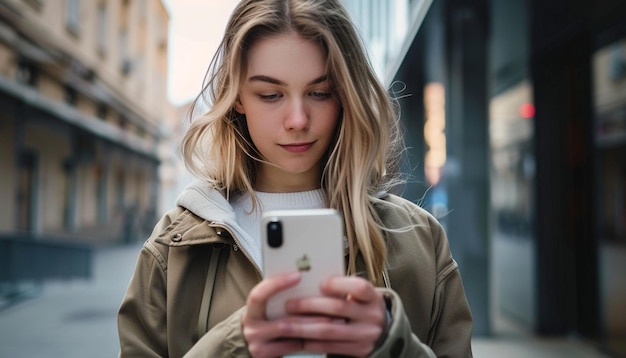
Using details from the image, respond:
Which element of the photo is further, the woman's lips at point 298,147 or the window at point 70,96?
the window at point 70,96

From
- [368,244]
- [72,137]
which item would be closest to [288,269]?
[368,244]

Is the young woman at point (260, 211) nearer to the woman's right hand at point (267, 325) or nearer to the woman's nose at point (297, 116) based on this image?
the woman's nose at point (297, 116)

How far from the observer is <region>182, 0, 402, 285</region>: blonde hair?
1.53m

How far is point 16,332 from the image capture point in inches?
279

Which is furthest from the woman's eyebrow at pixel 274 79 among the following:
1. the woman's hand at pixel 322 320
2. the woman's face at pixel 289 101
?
the woman's hand at pixel 322 320

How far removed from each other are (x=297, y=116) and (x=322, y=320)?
543 millimetres

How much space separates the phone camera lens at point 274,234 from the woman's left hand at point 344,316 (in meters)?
0.11

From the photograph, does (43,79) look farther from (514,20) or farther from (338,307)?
(338,307)

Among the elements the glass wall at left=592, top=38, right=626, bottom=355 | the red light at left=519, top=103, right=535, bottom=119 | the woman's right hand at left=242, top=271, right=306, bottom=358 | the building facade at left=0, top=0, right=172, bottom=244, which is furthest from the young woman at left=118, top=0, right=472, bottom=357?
the building facade at left=0, top=0, right=172, bottom=244

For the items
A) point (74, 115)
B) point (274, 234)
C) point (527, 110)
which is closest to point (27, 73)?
point (74, 115)

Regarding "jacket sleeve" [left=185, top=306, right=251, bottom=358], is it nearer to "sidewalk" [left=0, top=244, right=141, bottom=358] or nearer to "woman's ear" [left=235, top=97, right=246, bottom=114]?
"woman's ear" [left=235, top=97, right=246, bottom=114]

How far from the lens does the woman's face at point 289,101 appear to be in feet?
4.87

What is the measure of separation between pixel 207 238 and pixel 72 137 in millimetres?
17576

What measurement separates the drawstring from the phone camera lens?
452 mm
